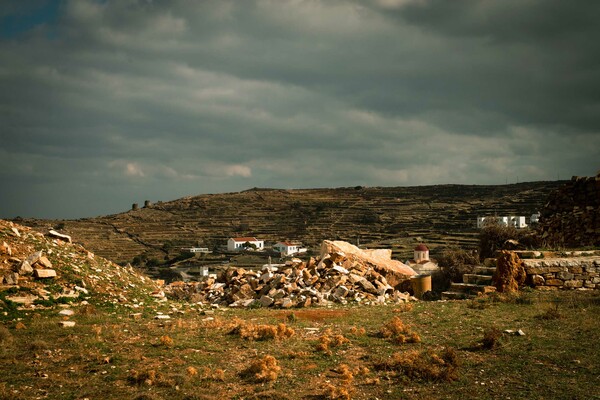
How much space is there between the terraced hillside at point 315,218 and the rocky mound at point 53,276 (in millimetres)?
42693

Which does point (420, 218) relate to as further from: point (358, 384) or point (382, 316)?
point (358, 384)

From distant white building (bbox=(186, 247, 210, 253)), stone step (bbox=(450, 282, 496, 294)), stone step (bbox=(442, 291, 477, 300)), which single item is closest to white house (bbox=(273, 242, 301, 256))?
distant white building (bbox=(186, 247, 210, 253))

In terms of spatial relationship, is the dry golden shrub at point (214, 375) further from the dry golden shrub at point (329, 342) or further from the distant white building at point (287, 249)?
the distant white building at point (287, 249)

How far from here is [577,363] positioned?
284 inches

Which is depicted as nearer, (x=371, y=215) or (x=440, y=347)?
(x=440, y=347)

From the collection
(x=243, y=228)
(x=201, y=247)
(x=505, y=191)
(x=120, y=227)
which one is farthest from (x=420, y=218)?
(x=120, y=227)

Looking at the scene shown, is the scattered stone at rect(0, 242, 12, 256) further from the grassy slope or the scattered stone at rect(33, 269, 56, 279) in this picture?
the grassy slope

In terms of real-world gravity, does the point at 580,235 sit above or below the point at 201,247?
above

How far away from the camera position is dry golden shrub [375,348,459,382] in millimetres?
6828

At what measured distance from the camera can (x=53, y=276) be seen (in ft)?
41.6

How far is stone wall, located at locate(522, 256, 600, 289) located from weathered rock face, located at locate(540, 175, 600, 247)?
527 cm

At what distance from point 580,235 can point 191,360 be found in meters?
17.2

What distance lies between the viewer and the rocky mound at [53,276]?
38.4ft

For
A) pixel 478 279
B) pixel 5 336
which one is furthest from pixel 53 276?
pixel 478 279
